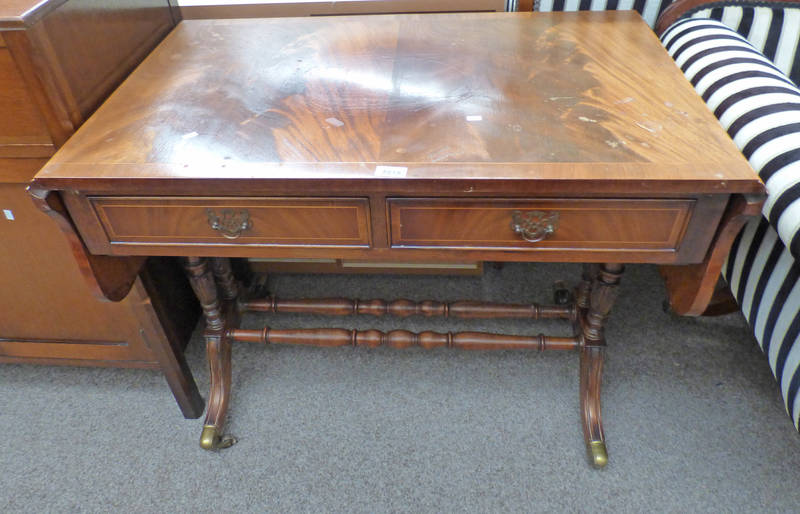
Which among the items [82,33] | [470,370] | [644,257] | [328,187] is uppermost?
[82,33]

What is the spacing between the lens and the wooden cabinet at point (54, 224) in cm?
95

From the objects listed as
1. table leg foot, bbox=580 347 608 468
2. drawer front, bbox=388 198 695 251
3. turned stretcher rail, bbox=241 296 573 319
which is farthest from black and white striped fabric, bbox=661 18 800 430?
turned stretcher rail, bbox=241 296 573 319

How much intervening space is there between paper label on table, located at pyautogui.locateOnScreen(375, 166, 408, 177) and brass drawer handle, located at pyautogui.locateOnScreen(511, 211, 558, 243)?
0.20 m

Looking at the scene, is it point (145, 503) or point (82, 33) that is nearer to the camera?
point (82, 33)

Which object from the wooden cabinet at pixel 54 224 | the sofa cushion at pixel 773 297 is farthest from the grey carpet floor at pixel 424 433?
the sofa cushion at pixel 773 297

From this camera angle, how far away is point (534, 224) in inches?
36.6

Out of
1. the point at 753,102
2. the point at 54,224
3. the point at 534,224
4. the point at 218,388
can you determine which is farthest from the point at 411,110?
the point at 218,388

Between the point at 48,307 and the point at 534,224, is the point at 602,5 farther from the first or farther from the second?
the point at 48,307

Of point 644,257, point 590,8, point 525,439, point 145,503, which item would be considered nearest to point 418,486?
point 525,439

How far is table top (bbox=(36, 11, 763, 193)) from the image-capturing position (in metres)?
0.88

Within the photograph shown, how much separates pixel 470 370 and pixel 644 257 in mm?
725

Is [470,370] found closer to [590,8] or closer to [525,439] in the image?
[525,439]

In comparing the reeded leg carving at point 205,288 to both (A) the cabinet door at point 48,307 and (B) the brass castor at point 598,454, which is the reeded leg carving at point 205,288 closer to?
(A) the cabinet door at point 48,307

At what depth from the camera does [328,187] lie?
34.6 inches
